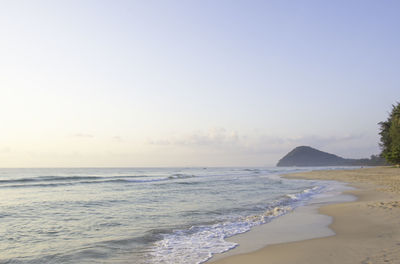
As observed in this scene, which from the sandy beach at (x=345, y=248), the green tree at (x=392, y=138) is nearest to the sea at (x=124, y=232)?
the sandy beach at (x=345, y=248)

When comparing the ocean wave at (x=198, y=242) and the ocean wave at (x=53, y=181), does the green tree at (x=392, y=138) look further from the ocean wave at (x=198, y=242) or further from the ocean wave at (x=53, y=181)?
the ocean wave at (x=198, y=242)

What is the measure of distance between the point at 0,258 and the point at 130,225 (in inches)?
170

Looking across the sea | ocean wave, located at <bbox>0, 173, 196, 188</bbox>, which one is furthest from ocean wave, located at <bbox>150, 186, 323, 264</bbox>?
ocean wave, located at <bbox>0, 173, 196, 188</bbox>

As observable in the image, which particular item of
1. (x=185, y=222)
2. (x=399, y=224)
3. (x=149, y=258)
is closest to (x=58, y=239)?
(x=149, y=258)

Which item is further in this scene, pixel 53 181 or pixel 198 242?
pixel 53 181

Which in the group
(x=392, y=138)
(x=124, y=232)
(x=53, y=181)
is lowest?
(x=53, y=181)

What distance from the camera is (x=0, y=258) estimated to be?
6.79 meters

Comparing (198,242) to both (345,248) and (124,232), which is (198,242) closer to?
(124,232)

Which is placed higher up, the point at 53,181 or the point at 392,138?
the point at 392,138

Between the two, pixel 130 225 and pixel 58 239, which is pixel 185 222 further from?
pixel 58 239

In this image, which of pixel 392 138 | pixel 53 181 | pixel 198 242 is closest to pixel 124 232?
pixel 198 242

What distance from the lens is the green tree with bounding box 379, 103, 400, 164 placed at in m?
49.2

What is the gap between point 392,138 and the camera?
51.5m

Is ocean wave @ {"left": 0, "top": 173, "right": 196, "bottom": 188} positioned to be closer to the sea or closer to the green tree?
the sea
